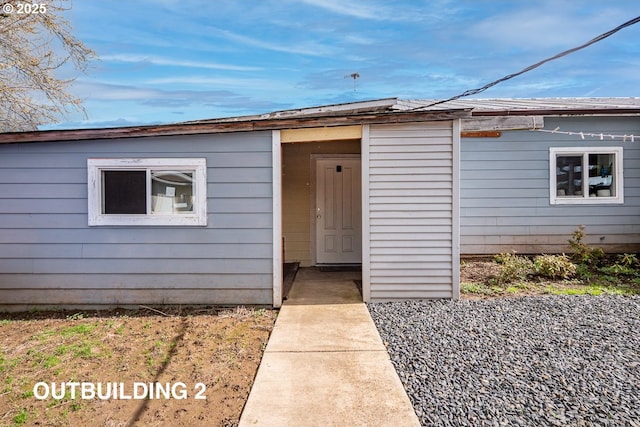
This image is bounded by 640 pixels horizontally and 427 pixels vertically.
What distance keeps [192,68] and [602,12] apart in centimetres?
922

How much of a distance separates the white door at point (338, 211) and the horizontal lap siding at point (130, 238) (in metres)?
2.76

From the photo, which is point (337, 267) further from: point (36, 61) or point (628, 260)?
point (36, 61)

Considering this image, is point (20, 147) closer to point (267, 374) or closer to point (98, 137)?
point (98, 137)

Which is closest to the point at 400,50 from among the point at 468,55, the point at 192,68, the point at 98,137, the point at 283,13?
the point at 468,55

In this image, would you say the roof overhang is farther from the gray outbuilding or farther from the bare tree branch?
the bare tree branch

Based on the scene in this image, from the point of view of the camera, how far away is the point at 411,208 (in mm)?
5223

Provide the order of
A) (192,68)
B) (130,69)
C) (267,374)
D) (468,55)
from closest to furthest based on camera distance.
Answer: (267,374)
(130,69)
(468,55)
(192,68)

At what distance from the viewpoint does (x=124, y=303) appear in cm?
520

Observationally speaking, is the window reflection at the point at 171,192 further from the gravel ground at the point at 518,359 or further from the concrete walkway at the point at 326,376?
the gravel ground at the point at 518,359

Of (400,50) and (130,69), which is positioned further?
(400,50)

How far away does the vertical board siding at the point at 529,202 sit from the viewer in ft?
25.7

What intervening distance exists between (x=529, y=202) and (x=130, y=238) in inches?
293

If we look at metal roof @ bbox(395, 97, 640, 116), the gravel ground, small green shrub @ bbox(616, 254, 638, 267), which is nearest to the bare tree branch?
metal roof @ bbox(395, 97, 640, 116)

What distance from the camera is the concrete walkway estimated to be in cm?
257
